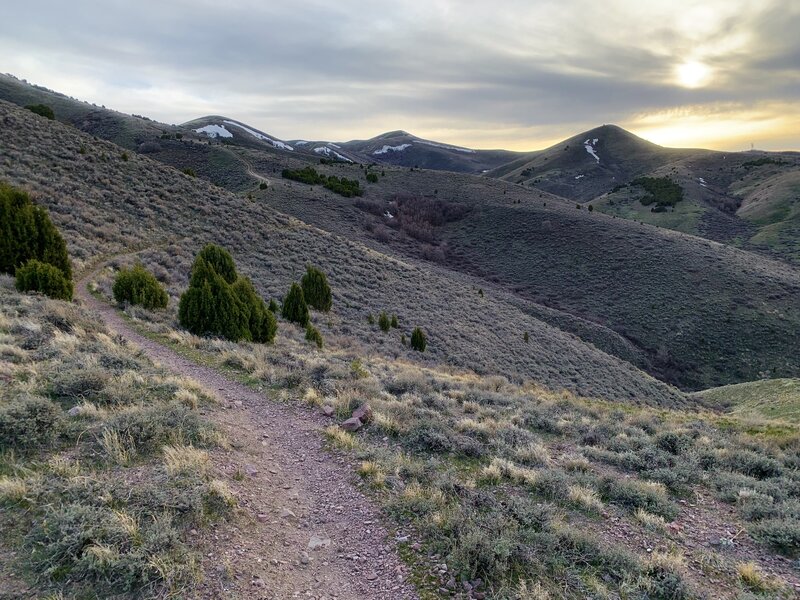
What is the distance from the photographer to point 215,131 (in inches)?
4542

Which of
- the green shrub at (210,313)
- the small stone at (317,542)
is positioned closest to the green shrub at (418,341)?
the green shrub at (210,313)

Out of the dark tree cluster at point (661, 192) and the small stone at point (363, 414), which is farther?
the dark tree cluster at point (661, 192)

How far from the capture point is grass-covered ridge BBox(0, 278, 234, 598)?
3.65 meters

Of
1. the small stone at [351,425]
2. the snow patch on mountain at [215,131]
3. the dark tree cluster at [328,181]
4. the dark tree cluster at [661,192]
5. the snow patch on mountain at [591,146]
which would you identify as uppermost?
the snow patch on mountain at [591,146]

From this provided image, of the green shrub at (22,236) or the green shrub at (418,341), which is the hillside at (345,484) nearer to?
the green shrub at (22,236)

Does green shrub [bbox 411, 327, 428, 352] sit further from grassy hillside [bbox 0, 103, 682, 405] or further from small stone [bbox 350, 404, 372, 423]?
small stone [bbox 350, 404, 372, 423]

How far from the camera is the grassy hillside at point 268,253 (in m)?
22.3

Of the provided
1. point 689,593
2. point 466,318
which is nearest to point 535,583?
point 689,593

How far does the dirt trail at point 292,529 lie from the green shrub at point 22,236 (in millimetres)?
10891

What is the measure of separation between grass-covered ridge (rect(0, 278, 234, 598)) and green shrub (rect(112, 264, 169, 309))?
20.9 ft

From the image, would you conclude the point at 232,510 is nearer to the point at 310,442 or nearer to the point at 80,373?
the point at 310,442

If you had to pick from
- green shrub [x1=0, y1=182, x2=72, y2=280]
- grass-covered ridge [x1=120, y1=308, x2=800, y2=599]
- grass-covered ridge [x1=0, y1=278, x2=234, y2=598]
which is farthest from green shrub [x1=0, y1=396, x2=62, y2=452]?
green shrub [x1=0, y1=182, x2=72, y2=280]

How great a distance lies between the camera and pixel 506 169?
→ 16250 cm

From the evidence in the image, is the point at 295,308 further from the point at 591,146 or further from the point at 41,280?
the point at 591,146
